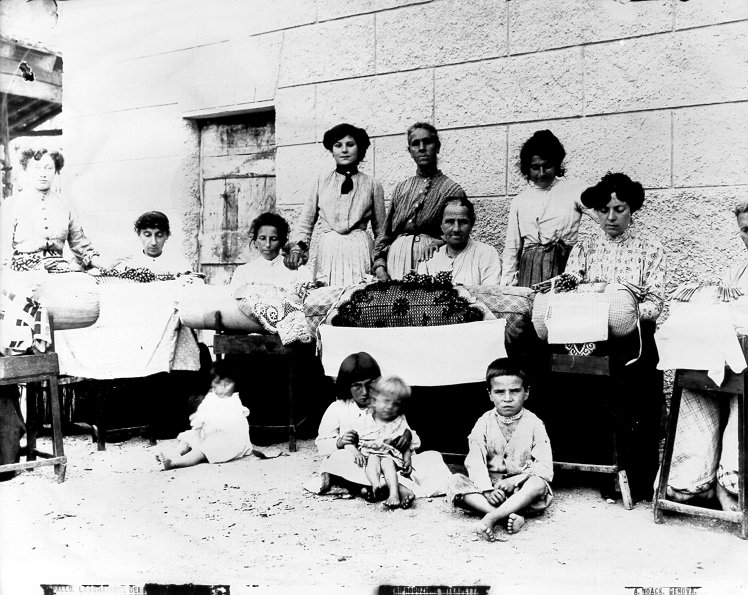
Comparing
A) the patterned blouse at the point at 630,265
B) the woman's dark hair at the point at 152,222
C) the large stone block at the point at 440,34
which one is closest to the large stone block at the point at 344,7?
the large stone block at the point at 440,34

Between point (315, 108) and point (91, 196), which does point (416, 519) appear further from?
point (91, 196)

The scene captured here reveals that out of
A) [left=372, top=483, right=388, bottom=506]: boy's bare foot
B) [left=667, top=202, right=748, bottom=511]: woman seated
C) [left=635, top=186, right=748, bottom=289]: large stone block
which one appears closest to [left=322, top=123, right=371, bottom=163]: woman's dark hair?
[left=635, top=186, right=748, bottom=289]: large stone block

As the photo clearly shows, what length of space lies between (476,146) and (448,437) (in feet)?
6.97

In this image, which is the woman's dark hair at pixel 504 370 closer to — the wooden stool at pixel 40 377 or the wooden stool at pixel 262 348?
the wooden stool at pixel 262 348

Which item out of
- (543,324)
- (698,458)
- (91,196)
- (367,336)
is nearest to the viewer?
(698,458)

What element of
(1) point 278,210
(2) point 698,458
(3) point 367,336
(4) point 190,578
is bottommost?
(4) point 190,578

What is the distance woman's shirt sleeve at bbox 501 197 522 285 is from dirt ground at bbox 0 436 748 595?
1208mm

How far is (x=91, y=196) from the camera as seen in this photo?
608 cm

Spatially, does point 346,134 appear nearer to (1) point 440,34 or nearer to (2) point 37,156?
(1) point 440,34

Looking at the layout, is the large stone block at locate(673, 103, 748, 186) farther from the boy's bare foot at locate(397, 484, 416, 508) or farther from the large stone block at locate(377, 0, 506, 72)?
the boy's bare foot at locate(397, 484, 416, 508)

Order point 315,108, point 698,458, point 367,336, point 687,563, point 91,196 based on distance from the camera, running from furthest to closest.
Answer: point 91,196 < point 315,108 < point 367,336 < point 698,458 < point 687,563

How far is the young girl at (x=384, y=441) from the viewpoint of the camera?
3.39 meters

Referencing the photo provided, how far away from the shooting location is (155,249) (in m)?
5.11

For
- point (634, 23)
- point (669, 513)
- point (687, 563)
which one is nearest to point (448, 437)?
point (669, 513)
